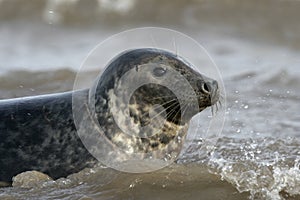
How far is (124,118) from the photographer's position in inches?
221

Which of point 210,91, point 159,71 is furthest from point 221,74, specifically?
point 210,91

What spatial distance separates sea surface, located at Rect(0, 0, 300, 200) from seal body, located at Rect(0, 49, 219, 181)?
0.50 ft

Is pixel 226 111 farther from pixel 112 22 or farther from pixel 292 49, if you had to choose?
pixel 112 22

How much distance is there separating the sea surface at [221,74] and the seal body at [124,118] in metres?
0.15

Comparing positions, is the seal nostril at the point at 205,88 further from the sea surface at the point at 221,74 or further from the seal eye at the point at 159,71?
the sea surface at the point at 221,74

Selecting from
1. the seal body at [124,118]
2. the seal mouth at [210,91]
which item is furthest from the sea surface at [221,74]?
the seal mouth at [210,91]

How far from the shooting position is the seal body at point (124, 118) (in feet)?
18.1

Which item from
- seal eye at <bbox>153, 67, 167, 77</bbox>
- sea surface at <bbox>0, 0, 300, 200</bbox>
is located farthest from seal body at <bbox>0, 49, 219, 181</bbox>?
sea surface at <bbox>0, 0, 300, 200</bbox>

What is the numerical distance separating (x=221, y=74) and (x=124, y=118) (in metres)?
3.23

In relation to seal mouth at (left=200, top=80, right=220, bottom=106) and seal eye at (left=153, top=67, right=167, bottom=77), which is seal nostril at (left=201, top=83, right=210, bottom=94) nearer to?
seal mouth at (left=200, top=80, right=220, bottom=106)

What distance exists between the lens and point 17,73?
9.07 meters

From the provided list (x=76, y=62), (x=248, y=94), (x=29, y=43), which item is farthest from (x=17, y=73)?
(x=248, y=94)

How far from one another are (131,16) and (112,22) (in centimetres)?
27

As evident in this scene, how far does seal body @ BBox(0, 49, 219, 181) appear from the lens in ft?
18.1
